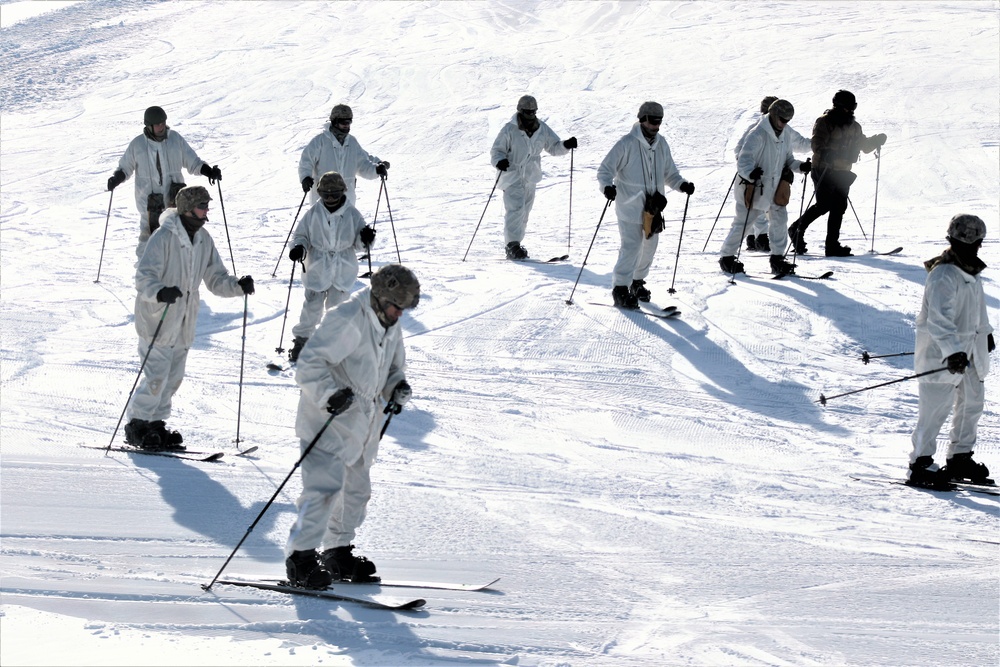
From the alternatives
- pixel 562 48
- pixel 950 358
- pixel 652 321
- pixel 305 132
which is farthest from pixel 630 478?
pixel 562 48

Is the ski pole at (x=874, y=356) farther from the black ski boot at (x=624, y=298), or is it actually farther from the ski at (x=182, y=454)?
the ski at (x=182, y=454)

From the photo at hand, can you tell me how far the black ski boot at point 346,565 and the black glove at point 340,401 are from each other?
985 mm

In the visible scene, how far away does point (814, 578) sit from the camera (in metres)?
6.46

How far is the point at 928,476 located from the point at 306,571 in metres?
4.47

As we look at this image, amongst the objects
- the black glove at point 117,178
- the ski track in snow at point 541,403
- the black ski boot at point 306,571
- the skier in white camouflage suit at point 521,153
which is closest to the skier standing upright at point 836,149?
the ski track in snow at point 541,403

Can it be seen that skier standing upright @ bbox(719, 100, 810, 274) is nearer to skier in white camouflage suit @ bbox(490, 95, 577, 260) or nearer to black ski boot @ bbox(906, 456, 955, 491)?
skier in white camouflage suit @ bbox(490, 95, 577, 260)

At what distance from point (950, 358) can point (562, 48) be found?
1909cm

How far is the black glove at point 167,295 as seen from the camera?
7465 millimetres

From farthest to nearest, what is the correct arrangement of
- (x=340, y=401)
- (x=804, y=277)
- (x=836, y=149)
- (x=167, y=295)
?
(x=836, y=149) → (x=804, y=277) → (x=167, y=295) → (x=340, y=401)

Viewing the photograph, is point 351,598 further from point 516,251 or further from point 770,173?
point 516,251

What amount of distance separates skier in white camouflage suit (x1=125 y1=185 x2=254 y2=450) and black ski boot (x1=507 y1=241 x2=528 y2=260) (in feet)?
21.5

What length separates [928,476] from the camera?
316 inches

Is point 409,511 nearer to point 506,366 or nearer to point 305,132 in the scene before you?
point 506,366

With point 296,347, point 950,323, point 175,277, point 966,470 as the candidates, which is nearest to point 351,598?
point 175,277
